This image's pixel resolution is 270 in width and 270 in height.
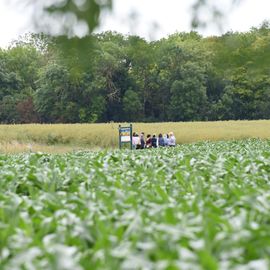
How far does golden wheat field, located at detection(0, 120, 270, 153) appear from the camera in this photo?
31.7 metres

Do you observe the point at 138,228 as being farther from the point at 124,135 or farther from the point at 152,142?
the point at 152,142

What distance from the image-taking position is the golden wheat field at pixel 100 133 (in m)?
31.7

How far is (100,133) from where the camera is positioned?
110 ft

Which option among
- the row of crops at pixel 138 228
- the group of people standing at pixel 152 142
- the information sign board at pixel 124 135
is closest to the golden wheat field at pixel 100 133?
the group of people standing at pixel 152 142

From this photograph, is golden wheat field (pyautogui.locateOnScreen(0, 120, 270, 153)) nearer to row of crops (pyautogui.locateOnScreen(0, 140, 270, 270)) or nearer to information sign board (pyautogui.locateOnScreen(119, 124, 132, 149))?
information sign board (pyautogui.locateOnScreen(119, 124, 132, 149))

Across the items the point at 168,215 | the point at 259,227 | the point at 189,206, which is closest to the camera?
the point at 259,227

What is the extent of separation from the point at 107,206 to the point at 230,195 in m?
0.86

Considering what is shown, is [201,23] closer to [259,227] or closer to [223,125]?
[259,227]

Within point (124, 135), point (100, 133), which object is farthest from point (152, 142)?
point (100, 133)

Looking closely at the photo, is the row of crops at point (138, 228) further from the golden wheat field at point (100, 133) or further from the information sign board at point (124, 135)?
the golden wheat field at point (100, 133)

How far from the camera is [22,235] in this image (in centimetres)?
263

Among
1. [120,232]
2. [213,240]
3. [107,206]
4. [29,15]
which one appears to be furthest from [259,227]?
[29,15]

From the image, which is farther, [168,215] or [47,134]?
[47,134]

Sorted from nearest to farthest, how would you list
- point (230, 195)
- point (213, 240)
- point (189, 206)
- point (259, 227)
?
point (213, 240) < point (259, 227) < point (189, 206) < point (230, 195)
